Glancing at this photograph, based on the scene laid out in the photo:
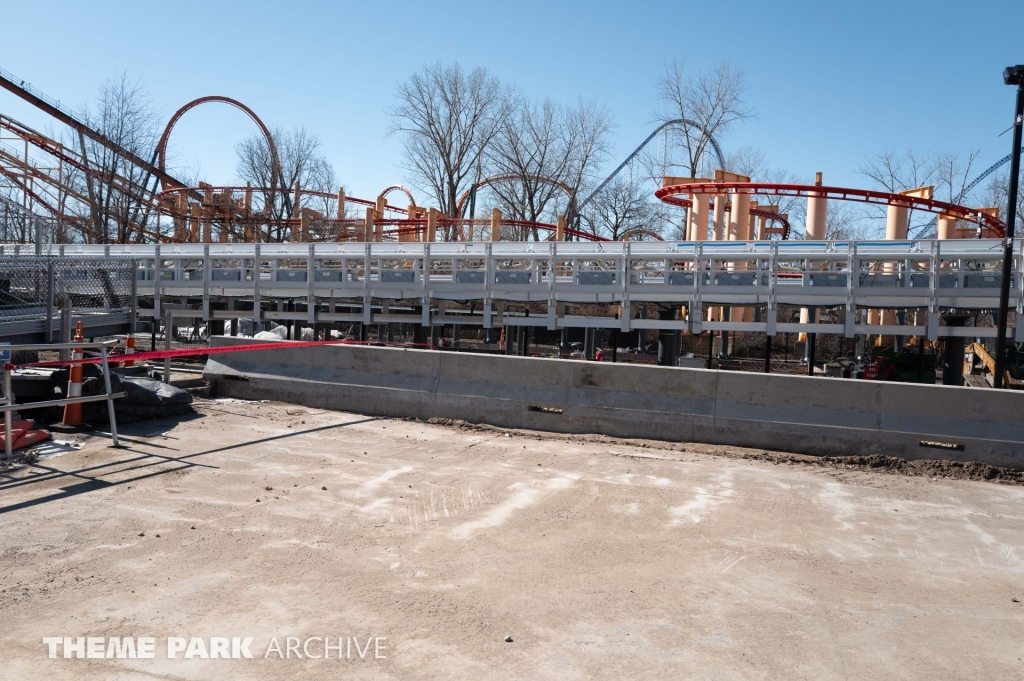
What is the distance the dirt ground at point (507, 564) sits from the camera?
398 centimetres

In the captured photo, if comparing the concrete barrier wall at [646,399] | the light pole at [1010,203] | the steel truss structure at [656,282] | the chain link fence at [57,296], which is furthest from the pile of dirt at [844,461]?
the chain link fence at [57,296]

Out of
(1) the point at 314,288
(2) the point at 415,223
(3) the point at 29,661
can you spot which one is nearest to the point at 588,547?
(3) the point at 29,661

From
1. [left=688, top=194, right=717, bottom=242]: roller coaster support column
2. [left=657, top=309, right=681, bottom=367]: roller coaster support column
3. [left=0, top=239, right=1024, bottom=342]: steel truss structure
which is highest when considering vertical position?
[left=688, top=194, right=717, bottom=242]: roller coaster support column

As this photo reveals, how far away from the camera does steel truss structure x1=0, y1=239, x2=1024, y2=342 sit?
13.9 metres

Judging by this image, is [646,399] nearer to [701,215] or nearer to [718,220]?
[701,215]

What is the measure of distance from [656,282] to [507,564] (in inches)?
488

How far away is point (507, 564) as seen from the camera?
5293 mm

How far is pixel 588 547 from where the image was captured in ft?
18.7

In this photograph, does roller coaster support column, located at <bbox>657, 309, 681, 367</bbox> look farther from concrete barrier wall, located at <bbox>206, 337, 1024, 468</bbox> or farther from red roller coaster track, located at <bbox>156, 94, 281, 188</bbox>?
red roller coaster track, located at <bbox>156, 94, 281, 188</bbox>

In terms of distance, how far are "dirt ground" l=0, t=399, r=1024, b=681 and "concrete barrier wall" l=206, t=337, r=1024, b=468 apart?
459 mm

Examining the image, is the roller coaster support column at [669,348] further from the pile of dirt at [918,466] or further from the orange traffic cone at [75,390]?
the orange traffic cone at [75,390]

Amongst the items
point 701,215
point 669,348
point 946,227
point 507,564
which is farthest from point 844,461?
point 946,227

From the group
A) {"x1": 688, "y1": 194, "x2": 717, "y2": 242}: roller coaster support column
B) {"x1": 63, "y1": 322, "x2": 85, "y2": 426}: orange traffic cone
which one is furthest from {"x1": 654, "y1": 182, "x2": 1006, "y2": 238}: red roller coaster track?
{"x1": 63, "y1": 322, "x2": 85, "y2": 426}: orange traffic cone

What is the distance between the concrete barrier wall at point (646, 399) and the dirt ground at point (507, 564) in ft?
1.51
